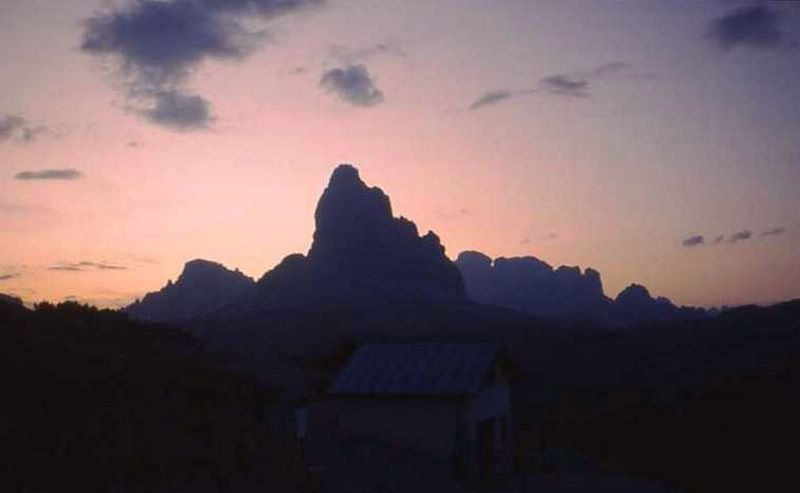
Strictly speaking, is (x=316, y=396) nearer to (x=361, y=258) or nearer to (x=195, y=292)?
(x=361, y=258)

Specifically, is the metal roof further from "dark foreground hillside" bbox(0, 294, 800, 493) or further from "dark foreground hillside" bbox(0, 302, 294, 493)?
"dark foreground hillside" bbox(0, 302, 294, 493)

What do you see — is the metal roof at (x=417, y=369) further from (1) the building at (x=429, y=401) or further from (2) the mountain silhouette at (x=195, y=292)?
(2) the mountain silhouette at (x=195, y=292)

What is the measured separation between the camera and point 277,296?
125188 millimetres

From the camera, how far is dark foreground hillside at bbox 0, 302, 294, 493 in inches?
575

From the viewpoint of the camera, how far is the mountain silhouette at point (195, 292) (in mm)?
151625

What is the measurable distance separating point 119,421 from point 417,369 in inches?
462

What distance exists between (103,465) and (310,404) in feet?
35.4

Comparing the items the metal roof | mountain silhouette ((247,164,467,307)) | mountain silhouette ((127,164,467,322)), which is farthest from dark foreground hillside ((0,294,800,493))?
mountain silhouette ((247,164,467,307))

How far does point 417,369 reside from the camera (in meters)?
26.7

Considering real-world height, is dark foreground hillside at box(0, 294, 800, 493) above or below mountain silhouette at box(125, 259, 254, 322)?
below

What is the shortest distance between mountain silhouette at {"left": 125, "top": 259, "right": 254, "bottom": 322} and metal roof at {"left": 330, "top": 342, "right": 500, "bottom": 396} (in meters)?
123

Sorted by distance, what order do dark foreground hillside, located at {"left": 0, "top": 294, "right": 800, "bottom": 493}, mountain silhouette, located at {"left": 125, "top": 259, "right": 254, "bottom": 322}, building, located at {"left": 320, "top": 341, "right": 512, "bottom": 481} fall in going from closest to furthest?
dark foreground hillside, located at {"left": 0, "top": 294, "right": 800, "bottom": 493}, building, located at {"left": 320, "top": 341, "right": 512, "bottom": 481}, mountain silhouette, located at {"left": 125, "top": 259, "right": 254, "bottom": 322}

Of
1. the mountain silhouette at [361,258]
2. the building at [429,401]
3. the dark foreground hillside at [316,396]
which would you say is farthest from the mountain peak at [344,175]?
the building at [429,401]

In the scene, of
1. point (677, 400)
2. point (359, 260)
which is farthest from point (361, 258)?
point (677, 400)
